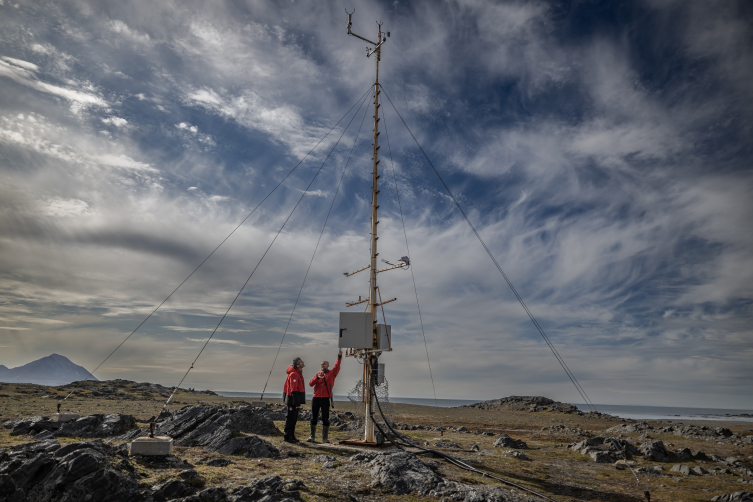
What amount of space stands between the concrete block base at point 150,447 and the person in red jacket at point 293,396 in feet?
17.9

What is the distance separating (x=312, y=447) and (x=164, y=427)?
5114mm

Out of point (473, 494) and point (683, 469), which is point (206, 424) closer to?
point (473, 494)

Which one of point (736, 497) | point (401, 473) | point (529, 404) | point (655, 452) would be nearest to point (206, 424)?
point (401, 473)

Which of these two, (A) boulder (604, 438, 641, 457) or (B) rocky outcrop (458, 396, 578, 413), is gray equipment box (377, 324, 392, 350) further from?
(B) rocky outcrop (458, 396, 578, 413)

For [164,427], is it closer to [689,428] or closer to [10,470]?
[10,470]

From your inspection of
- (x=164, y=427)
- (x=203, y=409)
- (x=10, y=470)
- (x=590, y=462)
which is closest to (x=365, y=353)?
(x=203, y=409)

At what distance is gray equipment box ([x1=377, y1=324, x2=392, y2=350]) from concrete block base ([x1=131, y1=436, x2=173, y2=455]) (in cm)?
757

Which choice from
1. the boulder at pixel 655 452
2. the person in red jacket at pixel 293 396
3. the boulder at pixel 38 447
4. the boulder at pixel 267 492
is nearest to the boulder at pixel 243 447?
the person in red jacket at pixel 293 396

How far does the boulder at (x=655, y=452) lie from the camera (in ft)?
52.1

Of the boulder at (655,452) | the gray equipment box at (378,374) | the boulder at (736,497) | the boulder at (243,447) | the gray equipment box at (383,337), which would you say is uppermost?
the gray equipment box at (383,337)

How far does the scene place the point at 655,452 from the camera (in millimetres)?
16109

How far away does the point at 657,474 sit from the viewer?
43.1 ft

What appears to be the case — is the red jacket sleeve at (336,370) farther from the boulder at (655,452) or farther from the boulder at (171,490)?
the boulder at (655,452)

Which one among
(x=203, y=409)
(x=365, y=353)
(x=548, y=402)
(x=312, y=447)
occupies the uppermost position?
(x=365, y=353)
